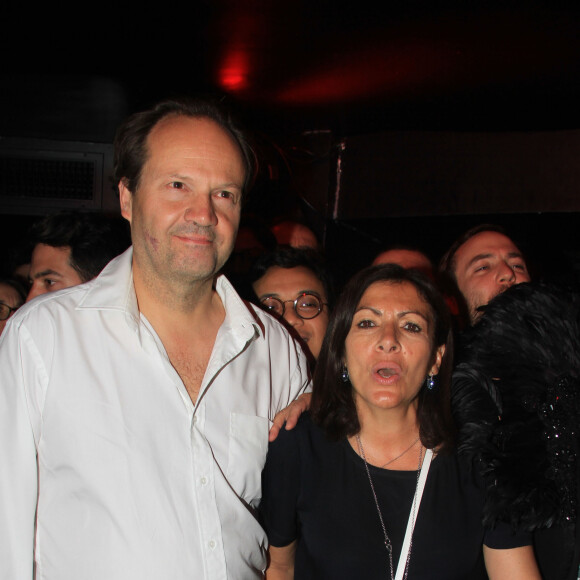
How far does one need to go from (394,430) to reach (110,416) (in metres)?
0.93

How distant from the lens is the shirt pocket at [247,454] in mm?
1800

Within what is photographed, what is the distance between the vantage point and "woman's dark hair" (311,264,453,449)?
6.73 ft

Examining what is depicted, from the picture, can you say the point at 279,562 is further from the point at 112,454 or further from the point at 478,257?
the point at 478,257

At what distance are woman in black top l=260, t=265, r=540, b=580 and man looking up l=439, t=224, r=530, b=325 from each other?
0.83m

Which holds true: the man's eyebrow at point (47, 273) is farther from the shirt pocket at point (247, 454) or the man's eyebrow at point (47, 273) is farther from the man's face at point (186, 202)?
the shirt pocket at point (247, 454)

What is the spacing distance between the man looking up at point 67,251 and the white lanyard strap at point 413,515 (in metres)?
1.56

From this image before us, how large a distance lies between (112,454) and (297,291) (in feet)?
4.33

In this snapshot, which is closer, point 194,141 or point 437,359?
point 194,141

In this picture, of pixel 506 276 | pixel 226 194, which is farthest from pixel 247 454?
pixel 506 276

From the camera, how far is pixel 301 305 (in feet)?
9.02

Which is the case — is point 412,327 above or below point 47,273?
below

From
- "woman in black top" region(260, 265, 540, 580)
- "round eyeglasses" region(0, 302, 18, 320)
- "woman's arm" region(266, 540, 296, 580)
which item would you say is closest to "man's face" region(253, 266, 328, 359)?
"woman in black top" region(260, 265, 540, 580)

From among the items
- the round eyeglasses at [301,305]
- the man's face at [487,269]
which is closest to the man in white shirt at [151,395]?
the round eyeglasses at [301,305]

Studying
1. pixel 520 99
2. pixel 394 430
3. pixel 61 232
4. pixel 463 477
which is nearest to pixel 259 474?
pixel 394 430
